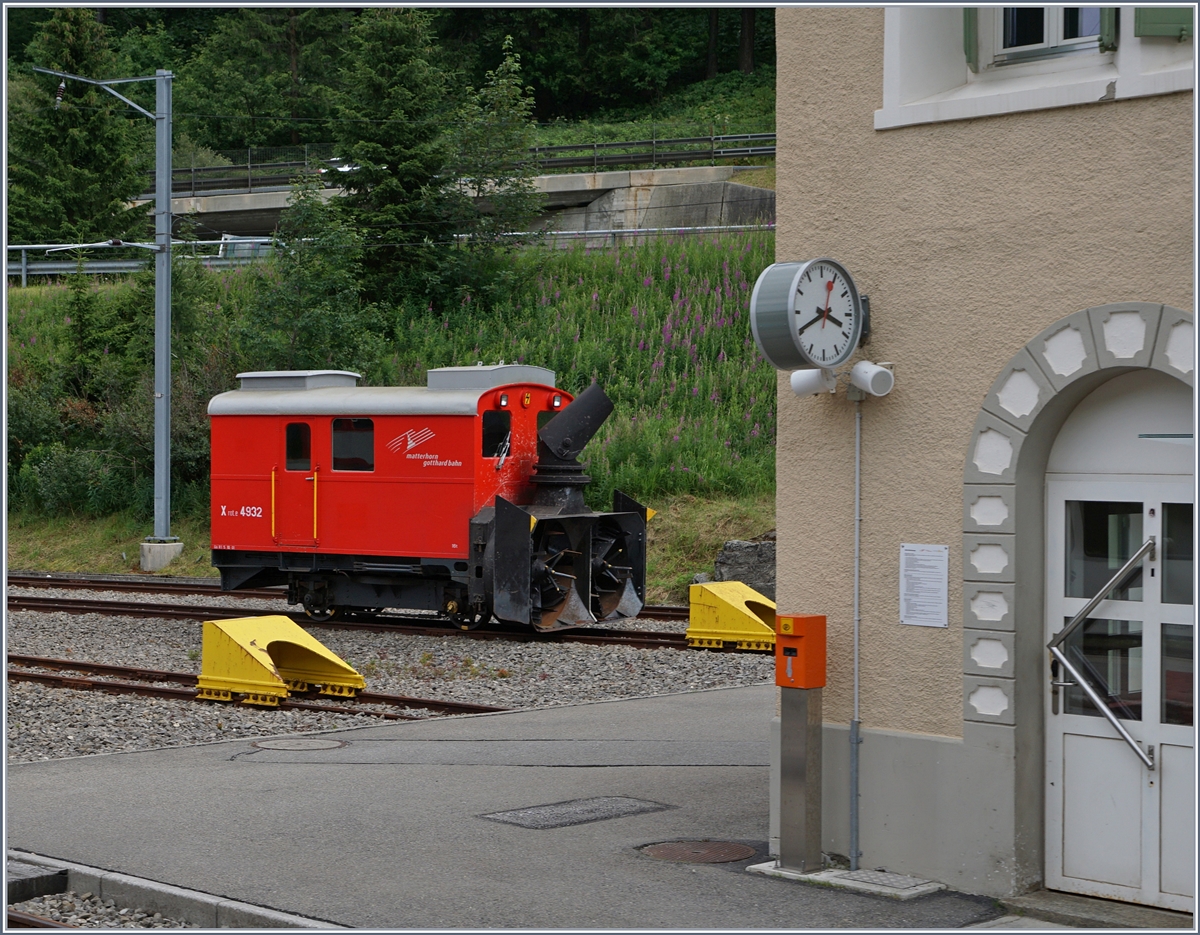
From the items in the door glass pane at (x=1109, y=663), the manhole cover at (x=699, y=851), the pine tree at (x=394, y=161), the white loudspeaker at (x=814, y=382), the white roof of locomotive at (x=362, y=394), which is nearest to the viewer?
the door glass pane at (x=1109, y=663)

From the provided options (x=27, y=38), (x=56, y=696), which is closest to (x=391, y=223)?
(x=56, y=696)

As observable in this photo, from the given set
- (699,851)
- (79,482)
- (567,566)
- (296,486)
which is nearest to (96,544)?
(79,482)

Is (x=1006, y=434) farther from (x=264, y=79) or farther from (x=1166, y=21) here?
(x=264, y=79)

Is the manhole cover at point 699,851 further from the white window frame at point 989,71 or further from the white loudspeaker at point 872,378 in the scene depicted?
the white window frame at point 989,71

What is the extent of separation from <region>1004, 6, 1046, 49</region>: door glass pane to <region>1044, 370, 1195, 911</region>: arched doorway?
1.94 m

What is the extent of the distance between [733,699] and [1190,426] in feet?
25.6

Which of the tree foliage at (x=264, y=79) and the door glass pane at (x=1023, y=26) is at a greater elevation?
the tree foliage at (x=264, y=79)

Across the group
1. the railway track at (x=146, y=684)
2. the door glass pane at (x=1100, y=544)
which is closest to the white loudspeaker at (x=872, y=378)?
the door glass pane at (x=1100, y=544)

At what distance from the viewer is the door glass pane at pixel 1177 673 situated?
669 centimetres

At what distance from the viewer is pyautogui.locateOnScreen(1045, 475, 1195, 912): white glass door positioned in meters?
6.70

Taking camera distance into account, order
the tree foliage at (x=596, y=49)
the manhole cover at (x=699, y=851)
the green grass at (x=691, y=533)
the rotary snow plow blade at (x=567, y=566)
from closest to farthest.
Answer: the manhole cover at (x=699, y=851) < the rotary snow plow blade at (x=567, y=566) < the green grass at (x=691, y=533) < the tree foliage at (x=596, y=49)

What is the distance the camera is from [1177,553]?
6742 mm

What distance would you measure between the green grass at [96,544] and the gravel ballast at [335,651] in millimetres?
7654

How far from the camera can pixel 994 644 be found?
714 centimetres
